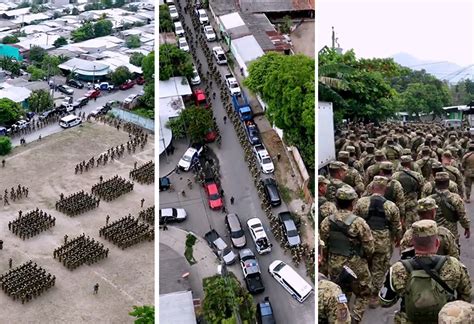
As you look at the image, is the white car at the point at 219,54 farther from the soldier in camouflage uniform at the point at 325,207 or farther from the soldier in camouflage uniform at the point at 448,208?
the soldier in camouflage uniform at the point at 448,208

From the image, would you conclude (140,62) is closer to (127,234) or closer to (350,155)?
(127,234)

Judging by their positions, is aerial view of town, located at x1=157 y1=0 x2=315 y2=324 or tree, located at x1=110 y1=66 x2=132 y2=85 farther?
tree, located at x1=110 y1=66 x2=132 y2=85

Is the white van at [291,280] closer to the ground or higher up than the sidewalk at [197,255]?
closer to the ground

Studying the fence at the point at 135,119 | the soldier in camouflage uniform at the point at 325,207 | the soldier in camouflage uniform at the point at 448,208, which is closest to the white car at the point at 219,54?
the fence at the point at 135,119

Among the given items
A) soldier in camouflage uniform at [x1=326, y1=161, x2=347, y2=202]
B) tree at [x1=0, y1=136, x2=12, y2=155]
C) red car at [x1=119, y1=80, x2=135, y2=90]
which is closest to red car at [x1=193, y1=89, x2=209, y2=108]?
soldier in camouflage uniform at [x1=326, y1=161, x2=347, y2=202]

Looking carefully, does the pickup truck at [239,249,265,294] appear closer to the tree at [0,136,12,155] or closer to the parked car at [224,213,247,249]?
the parked car at [224,213,247,249]

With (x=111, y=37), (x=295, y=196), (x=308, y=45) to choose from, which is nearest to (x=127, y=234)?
(x=295, y=196)
